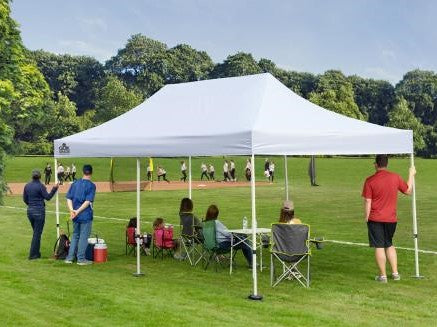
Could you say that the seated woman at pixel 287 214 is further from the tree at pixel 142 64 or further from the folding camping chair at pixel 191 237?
the tree at pixel 142 64

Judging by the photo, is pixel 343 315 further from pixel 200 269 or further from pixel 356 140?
pixel 200 269

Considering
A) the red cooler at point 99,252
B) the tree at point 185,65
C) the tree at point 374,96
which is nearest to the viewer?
the red cooler at point 99,252

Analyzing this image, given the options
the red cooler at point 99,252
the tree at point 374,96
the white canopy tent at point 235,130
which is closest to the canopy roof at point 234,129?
the white canopy tent at point 235,130

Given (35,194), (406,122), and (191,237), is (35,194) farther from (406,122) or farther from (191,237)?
(406,122)

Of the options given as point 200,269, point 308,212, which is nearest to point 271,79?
point 200,269

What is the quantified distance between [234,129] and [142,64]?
349 feet

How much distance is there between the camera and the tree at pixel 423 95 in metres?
103

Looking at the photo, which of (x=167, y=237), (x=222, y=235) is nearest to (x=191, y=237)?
(x=167, y=237)

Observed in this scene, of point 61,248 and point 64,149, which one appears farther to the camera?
point 61,248

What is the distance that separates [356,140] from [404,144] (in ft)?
2.97

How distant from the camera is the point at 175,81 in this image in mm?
111688

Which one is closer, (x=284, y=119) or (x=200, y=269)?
(x=284, y=119)

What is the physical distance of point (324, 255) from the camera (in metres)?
13.7

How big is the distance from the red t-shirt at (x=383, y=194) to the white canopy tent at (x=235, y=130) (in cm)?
44
